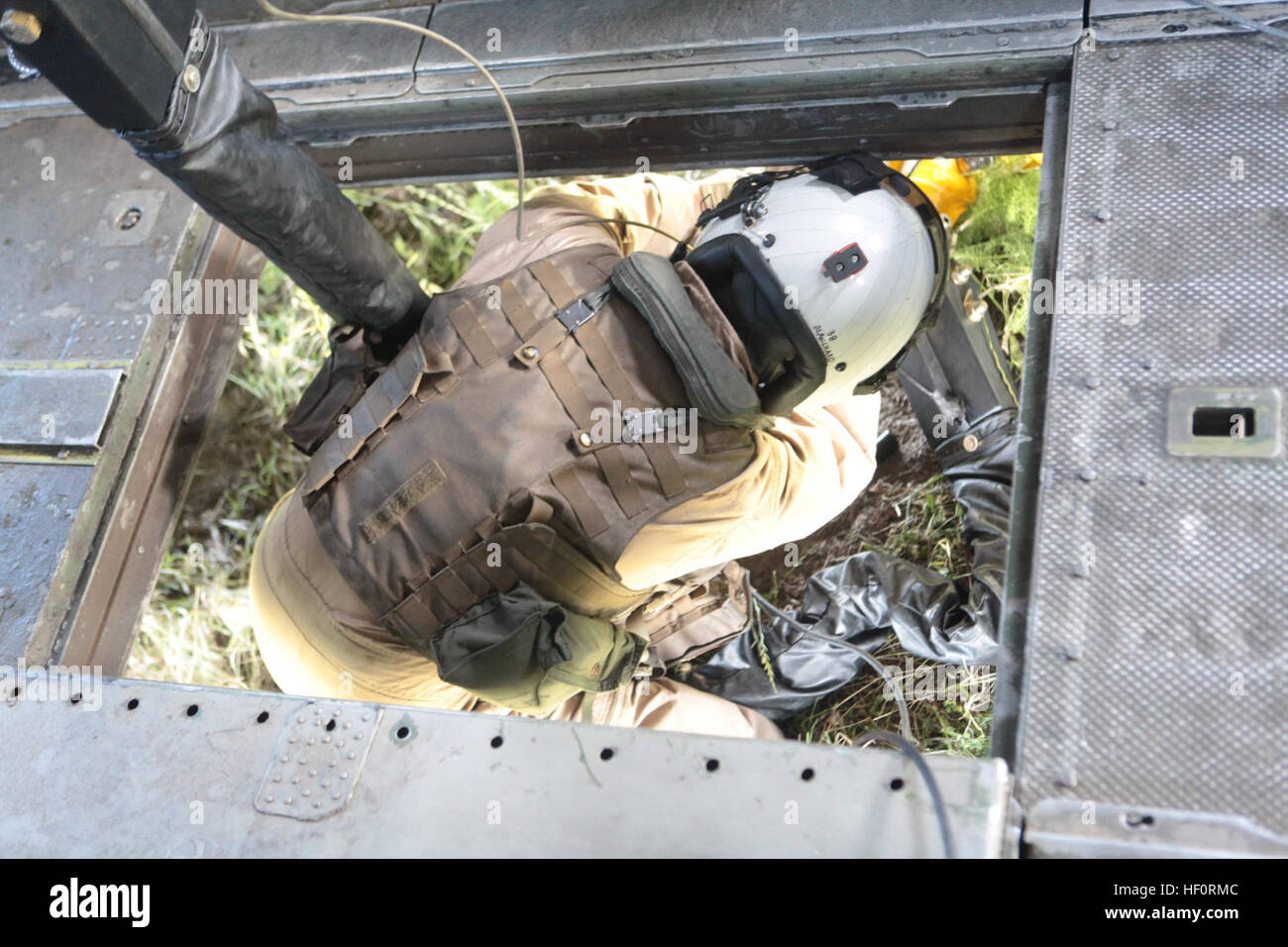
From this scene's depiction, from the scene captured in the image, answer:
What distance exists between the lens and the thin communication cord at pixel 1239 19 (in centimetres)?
201

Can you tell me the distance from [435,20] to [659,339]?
49.7 inches

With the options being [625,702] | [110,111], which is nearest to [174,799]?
[110,111]

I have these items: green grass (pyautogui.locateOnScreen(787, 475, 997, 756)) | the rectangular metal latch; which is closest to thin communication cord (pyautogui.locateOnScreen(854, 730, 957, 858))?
green grass (pyautogui.locateOnScreen(787, 475, 997, 756))

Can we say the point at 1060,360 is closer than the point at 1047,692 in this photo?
No

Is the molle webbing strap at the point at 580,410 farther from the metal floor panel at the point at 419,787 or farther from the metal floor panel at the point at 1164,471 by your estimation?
the metal floor panel at the point at 1164,471

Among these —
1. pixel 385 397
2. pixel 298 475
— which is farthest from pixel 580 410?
pixel 298 475

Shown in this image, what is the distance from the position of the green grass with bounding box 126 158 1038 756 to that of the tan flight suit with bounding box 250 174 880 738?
70 cm

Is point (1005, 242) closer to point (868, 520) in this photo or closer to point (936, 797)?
point (868, 520)

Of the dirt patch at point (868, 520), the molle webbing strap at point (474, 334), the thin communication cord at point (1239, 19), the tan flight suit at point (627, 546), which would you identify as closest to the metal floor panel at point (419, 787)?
the tan flight suit at point (627, 546)

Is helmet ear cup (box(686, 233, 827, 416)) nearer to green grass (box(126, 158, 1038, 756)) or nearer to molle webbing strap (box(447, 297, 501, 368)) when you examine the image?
molle webbing strap (box(447, 297, 501, 368))

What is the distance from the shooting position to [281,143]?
2127 millimetres

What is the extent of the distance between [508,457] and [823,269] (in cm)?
83
